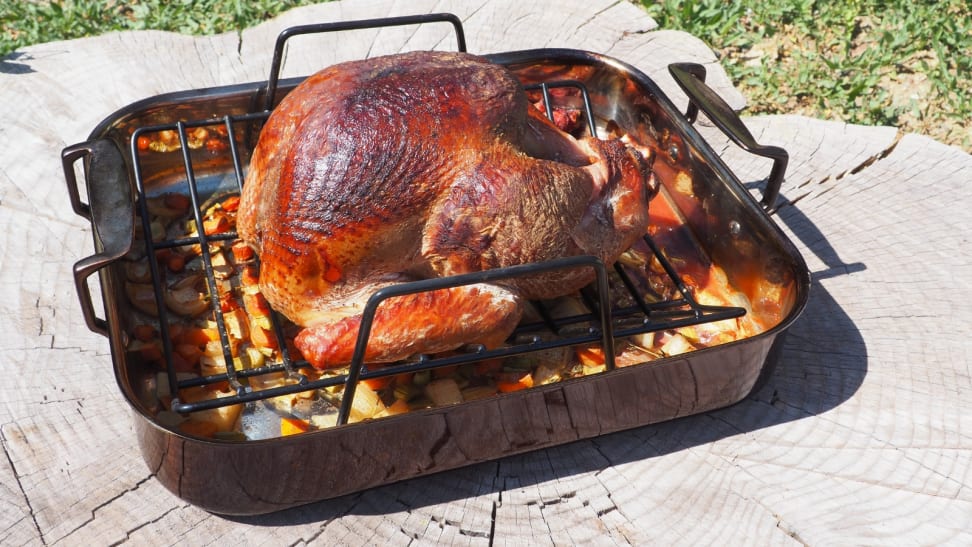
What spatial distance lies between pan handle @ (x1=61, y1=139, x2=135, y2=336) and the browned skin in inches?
14.6

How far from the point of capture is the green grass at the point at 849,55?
16.6 feet

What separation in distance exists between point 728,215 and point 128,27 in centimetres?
412

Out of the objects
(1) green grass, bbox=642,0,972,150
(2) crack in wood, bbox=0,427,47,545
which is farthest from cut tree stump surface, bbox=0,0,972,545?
(1) green grass, bbox=642,0,972,150

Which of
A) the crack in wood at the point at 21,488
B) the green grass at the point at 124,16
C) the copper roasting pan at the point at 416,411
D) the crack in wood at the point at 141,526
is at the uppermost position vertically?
the green grass at the point at 124,16

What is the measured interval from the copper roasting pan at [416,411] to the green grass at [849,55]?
2.15 meters

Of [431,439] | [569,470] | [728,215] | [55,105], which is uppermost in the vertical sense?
[55,105]

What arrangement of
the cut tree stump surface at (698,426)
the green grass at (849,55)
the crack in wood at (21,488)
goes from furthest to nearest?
the green grass at (849,55) < the cut tree stump surface at (698,426) < the crack in wood at (21,488)

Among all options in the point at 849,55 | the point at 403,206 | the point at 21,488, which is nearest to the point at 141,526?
the point at 21,488

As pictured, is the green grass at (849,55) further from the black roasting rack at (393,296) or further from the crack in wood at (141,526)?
the crack in wood at (141,526)

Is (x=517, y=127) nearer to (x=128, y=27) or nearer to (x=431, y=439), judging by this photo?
(x=431, y=439)

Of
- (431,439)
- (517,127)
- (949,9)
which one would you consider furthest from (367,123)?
(949,9)

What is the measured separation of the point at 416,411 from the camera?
213 centimetres

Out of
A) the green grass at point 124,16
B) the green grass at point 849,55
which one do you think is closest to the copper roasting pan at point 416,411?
the green grass at point 849,55

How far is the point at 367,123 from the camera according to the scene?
8.00ft
